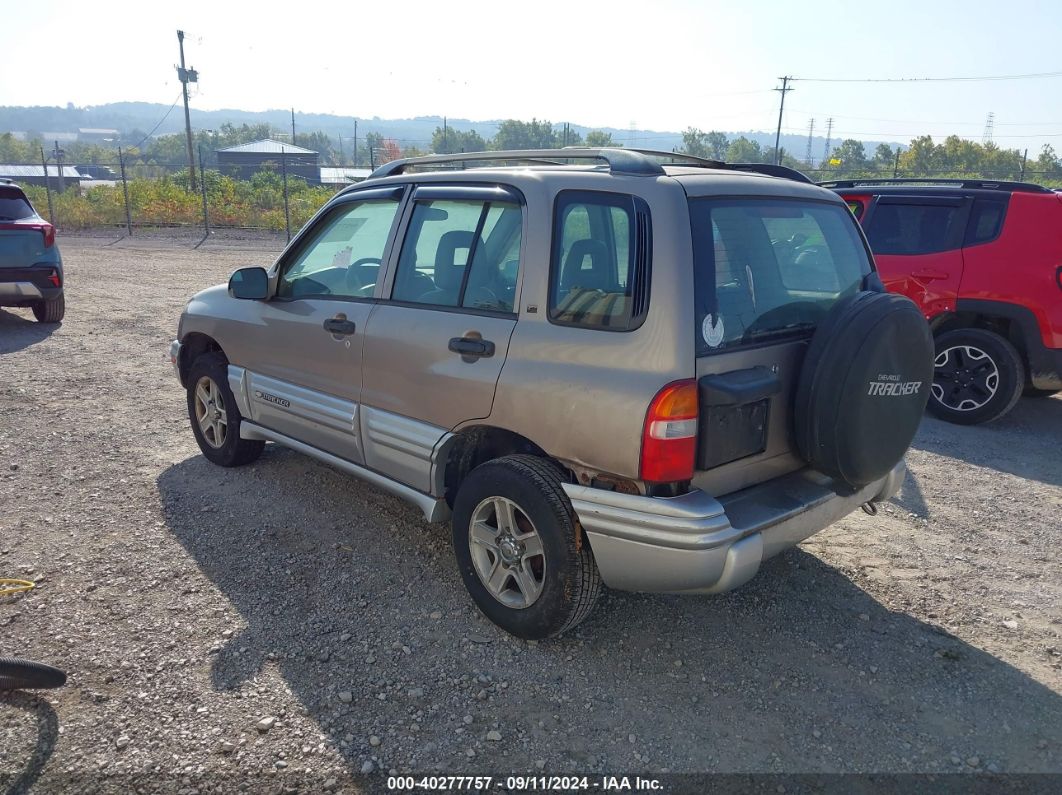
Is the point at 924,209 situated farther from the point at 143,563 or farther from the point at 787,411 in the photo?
the point at 143,563

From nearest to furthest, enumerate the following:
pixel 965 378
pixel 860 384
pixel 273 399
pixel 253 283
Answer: pixel 860 384
pixel 253 283
pixel 273 399
pixel 965 378

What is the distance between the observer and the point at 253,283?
14.6 feet

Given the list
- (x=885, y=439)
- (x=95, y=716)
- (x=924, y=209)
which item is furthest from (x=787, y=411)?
(x=924, y=209)

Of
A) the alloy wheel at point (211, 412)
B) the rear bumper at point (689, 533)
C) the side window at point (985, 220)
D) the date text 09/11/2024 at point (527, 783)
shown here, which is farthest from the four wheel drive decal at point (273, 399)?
the side window at point (985, 220)

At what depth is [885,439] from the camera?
323cm

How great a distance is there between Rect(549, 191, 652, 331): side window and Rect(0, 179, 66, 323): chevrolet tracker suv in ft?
28.7

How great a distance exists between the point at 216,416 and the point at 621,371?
11.0ft

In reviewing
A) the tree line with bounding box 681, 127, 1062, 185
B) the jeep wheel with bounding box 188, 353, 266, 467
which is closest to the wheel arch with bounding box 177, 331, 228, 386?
the jeep wheel with bounding box 188, 353, 266, 467

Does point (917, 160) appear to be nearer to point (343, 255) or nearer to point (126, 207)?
point (126, 207)

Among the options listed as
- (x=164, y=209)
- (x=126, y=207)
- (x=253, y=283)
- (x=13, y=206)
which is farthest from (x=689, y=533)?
(x=164, y=209)

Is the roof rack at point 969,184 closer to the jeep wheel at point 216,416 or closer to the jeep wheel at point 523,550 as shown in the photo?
the jeep wheel at point 523,550

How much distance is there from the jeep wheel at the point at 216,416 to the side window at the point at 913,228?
216 inches

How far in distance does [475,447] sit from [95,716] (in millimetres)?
1799

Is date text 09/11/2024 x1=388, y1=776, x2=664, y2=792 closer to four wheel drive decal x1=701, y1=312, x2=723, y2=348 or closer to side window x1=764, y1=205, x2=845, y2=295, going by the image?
four wheel drive decal x1=701, y1=312, x2=723, y2=348
